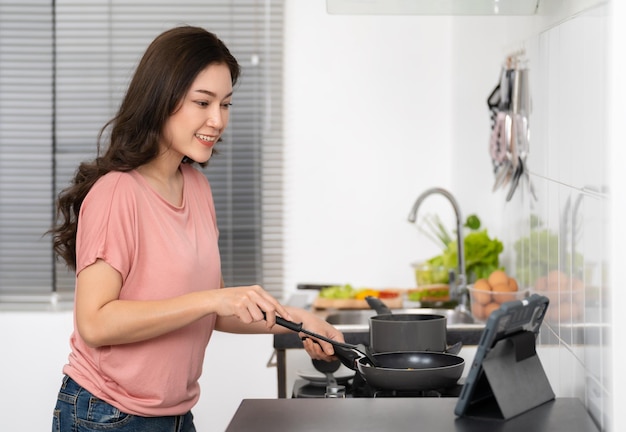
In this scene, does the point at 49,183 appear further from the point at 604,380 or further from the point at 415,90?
the point at 604,380

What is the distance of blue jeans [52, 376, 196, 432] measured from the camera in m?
1.68

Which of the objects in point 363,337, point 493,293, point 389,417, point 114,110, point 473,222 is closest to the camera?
point 389,417

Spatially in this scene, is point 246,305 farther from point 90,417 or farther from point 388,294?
point 388,294

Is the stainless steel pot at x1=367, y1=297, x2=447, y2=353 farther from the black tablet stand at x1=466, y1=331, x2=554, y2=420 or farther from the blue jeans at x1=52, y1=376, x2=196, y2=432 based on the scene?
the blue jeans at x1=52, y1=376, x2=196, y2=432

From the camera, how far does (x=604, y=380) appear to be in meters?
1.34

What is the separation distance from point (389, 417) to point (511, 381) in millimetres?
197

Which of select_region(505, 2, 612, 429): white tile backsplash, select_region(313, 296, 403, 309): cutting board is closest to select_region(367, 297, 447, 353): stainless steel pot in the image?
select_region(505, 2, 612, 429): white tile backsplash

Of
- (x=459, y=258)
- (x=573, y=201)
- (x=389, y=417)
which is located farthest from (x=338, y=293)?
(x=389, y=417)

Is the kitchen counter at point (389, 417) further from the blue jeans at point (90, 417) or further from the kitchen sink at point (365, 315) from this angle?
the kitchen sink at point (365, 315)

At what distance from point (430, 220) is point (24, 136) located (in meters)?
1.72

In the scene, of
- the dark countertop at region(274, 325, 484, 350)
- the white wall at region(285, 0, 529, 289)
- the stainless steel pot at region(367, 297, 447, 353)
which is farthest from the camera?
the white wall at region(285, 0, 529, 289)

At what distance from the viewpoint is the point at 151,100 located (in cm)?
169

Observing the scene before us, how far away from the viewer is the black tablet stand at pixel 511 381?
135 centimetres

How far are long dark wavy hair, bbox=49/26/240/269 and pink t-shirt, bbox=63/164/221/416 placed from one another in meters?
0.04
